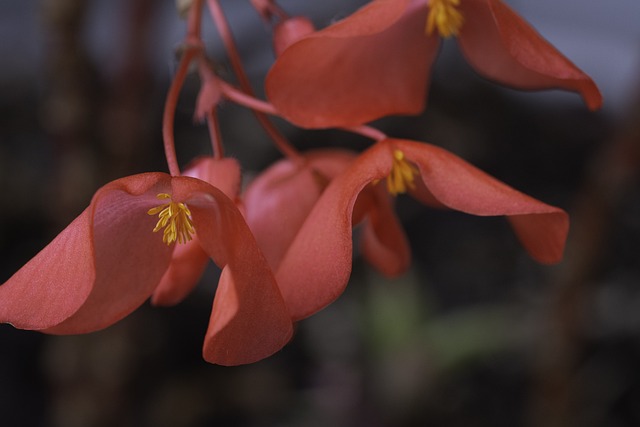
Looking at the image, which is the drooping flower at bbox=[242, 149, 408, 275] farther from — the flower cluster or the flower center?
the flower center

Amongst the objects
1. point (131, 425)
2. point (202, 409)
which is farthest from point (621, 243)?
point (131, 425)

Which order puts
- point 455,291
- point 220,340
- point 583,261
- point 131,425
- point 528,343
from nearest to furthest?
1. point 220,340
2. point 583,261
3. point 131,425
4. point 528,343
5. point 455,291

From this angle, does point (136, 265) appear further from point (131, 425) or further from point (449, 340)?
point (449, 340)

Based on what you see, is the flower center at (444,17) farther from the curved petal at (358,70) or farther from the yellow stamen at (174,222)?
the yellow stamen at (174,222)

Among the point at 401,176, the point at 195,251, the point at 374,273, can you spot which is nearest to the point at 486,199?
the point at 401,176

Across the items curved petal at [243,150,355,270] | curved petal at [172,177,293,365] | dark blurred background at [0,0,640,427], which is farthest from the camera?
dark blurred background at [0,0,640,427]

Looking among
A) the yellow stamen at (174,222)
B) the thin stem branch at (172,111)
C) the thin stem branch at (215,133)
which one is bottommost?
the yellow stamen at (174,222)

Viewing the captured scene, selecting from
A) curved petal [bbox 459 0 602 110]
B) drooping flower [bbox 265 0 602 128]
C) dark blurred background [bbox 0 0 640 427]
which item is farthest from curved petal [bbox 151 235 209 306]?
dark blurred background [bbox 0 0 640 427]

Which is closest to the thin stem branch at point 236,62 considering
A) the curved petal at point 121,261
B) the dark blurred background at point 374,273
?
the curved petal at point 121,261
